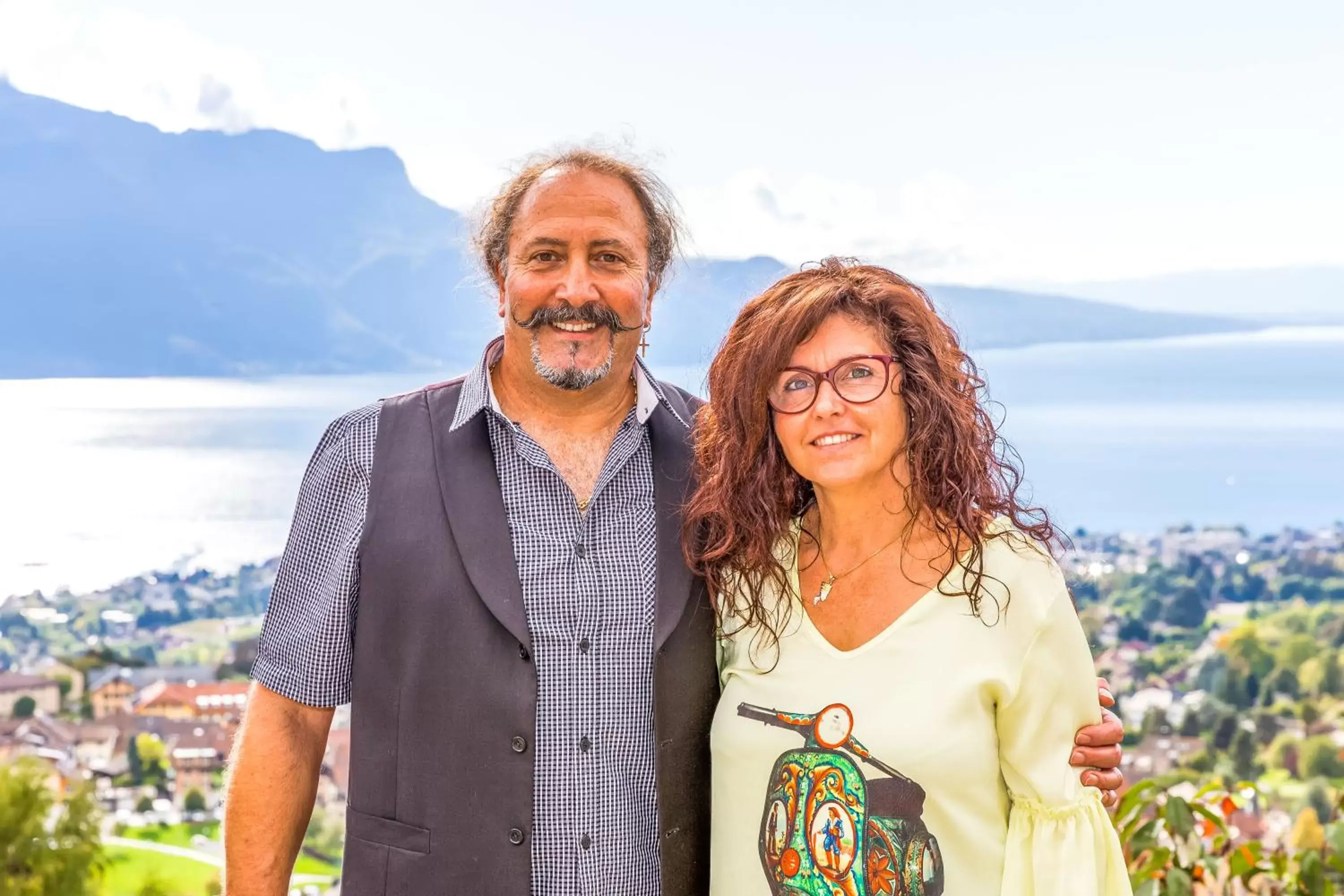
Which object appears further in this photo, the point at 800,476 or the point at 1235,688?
the point at 1235,688

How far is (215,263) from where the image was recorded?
7.38 m

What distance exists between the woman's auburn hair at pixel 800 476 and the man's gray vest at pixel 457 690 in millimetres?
105

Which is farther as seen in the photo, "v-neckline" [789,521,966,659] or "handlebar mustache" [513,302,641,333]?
"handlebar mustache" [513,302,641,333]

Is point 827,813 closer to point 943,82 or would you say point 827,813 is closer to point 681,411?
point 681,411

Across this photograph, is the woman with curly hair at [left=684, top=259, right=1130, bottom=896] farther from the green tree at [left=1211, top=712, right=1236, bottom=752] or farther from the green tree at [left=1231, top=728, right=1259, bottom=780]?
the green tree at [left=1211, top=712, right=1236, bottom=752]

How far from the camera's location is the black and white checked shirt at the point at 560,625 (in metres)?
1.90

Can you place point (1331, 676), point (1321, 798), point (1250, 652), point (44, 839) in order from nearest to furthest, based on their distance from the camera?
1. point (44, 839)
2. point (1321, 798)
3. point (1331, 676)
4. point (1250, 652)

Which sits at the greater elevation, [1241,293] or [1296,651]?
[1241,293]

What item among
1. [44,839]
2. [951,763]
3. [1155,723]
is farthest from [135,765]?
[1155,723]

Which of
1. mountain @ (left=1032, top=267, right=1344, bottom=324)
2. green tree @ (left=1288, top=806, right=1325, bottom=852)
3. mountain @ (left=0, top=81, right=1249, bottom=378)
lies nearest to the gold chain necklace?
green tree @ (left=1288, top=806, right=1325, bottom=852)

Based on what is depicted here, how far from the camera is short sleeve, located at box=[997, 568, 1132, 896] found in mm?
1701

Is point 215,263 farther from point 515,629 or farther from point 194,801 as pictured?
point 515,629

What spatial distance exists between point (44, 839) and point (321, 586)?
1.75 meters

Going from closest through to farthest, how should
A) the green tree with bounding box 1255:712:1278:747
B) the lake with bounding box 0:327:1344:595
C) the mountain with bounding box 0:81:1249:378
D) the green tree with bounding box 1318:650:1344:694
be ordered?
the green tree with bounding box 1255:712:1278:747 → the green tree with bounding box 1318:650:1344:694 → the lake with bounding box 0:327:1344:595 → the mountain with bounding box 0:81:1249:378
